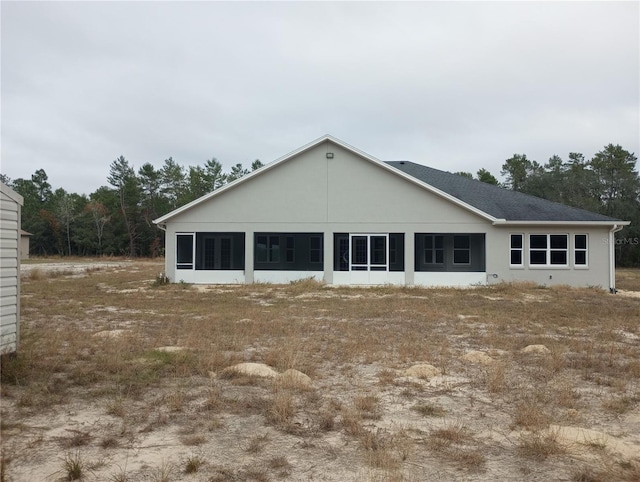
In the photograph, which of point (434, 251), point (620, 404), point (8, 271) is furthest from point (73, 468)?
point (434, 251)

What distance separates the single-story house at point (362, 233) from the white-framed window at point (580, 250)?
4 centimetres

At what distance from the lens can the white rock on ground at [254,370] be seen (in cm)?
671

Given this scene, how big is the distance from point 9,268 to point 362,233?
15794 mm

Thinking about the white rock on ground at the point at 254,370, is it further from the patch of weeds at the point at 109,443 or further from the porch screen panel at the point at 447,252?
the porch screen panel at the point at 447,252

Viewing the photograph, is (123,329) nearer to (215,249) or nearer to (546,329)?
(546,329)

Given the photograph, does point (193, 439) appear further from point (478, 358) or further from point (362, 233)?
point (362, 233)

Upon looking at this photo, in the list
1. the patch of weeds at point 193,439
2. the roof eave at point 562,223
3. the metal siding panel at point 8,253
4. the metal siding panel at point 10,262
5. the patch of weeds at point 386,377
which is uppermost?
the roof eave at point 562,223

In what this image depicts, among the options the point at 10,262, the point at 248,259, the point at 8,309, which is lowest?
the point at 8,309

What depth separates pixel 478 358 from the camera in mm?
7711

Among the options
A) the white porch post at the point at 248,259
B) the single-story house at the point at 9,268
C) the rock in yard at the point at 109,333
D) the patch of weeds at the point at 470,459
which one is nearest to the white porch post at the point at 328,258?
the white porch post at the point at 248,259

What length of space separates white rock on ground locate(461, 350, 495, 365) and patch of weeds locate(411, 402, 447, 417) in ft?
7.32

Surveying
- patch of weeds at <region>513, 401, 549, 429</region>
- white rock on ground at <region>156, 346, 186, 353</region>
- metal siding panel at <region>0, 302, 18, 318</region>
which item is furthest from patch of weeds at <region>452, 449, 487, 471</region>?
metal siding panel at <region>0, 302, 18, 318</region>

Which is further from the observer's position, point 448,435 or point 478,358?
point 478,358

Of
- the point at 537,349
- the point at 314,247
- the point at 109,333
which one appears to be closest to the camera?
the point at 537,349
